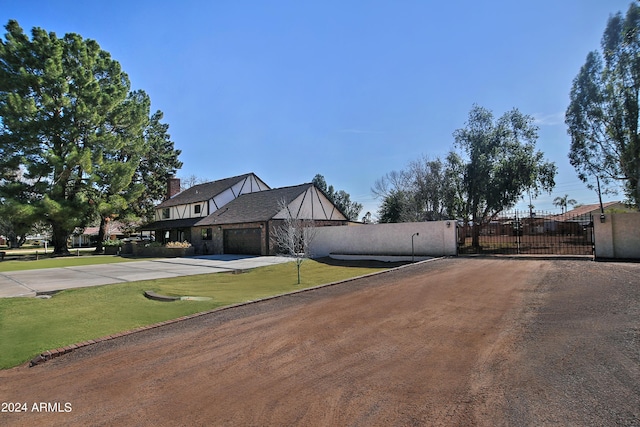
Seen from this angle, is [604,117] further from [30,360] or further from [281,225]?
[30,360]

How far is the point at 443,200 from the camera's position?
29.7 meters

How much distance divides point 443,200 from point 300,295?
23.6 m

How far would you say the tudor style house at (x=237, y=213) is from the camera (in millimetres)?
25609

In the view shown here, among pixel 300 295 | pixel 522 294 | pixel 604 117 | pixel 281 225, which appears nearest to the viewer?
pixel 522 294

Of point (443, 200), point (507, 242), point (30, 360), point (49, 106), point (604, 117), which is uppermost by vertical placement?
point (49, 106)

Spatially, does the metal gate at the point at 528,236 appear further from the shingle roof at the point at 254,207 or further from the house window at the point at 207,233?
the house window at the point at 207,233

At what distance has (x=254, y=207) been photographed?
2828cm

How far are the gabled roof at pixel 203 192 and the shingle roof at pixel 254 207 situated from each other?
223cm

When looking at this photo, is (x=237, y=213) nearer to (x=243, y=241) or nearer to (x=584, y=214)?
(x=243, y=241)

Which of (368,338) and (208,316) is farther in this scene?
(208,316)

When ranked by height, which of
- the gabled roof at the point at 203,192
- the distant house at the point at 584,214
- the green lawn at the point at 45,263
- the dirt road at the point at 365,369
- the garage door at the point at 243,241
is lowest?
the dirt road at the point at 365,369

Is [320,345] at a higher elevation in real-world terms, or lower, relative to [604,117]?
lower

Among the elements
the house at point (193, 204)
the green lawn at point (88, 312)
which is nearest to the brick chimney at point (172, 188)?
the house at point (193, 204)

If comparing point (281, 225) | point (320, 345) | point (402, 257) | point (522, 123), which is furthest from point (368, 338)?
point (522, 123)
